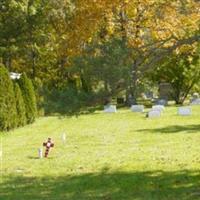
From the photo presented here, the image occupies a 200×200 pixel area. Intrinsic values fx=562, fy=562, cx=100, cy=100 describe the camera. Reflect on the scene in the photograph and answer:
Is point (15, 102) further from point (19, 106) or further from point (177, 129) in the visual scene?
point (177, 129)

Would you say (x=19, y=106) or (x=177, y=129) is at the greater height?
(x=19, y=106)

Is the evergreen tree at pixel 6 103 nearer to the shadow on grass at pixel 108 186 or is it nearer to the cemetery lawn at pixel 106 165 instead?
the cemetery lawn at pixel 106 165

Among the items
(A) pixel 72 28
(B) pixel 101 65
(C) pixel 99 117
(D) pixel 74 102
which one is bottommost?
(C) pixel 99 117

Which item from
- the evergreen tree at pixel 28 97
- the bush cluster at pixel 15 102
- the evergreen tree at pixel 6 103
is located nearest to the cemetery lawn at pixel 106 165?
the evergreen tree at pixel 6 103

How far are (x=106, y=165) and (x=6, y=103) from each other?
9926 millimetres

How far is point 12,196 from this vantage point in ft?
32.1

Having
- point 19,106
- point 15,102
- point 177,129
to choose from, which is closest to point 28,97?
point 19,106

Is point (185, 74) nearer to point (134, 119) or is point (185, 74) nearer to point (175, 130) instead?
point (134, 119)

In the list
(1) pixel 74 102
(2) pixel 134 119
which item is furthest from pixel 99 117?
(1) pixel 74 102

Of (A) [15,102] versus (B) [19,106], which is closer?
(A) [15,102]

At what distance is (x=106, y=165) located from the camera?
12852 millimetres

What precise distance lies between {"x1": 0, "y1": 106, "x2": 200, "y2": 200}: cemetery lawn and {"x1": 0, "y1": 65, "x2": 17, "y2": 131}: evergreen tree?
1.57 feet

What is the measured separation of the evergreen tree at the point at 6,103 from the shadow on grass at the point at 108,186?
32.8 feet

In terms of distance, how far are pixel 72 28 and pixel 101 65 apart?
33.2 m
